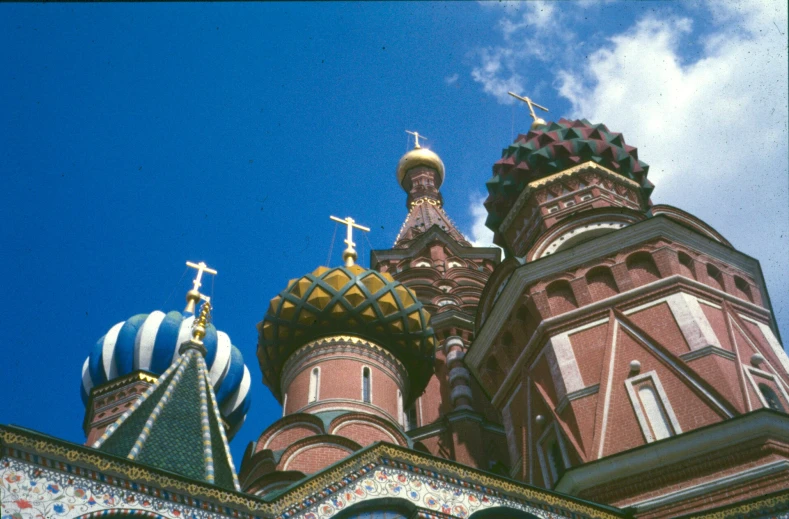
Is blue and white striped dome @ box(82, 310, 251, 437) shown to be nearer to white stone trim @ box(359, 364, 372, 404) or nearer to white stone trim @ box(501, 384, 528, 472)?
white stone trim @ box(359, 364, 372, 404)

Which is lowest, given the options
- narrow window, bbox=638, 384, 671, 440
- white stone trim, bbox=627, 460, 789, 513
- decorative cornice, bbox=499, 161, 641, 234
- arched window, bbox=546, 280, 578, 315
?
white stone trim, bbox=627, 460, 789, 513

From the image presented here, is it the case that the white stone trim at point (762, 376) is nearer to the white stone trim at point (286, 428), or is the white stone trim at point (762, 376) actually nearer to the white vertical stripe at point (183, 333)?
the white stone trim at point (286, 428)

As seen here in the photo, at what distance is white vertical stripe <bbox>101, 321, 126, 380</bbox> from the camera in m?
20.0

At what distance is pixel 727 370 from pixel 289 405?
24.3 feet

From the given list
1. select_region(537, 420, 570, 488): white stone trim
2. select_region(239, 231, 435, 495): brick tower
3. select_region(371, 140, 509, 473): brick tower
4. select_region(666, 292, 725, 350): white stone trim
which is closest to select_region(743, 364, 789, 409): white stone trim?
select_region(666, 292, 725, 350): white stone trim

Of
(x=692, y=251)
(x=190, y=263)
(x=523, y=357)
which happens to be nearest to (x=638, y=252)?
(x=692, y=251)

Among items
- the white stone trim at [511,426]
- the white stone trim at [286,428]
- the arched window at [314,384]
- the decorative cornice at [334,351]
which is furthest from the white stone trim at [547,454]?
the decorative cornice at [334,351]

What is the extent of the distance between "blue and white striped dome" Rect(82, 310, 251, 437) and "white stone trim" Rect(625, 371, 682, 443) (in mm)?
10702

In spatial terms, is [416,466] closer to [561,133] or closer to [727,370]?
[727,370]

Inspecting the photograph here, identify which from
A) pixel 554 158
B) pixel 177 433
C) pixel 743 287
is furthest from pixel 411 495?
pixel 554 158

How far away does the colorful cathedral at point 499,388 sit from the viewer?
7430 millimetres

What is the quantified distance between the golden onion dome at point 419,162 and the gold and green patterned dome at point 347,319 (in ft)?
42.2

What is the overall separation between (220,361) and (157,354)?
61.8 inches

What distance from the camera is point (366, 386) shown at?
1575 cm
